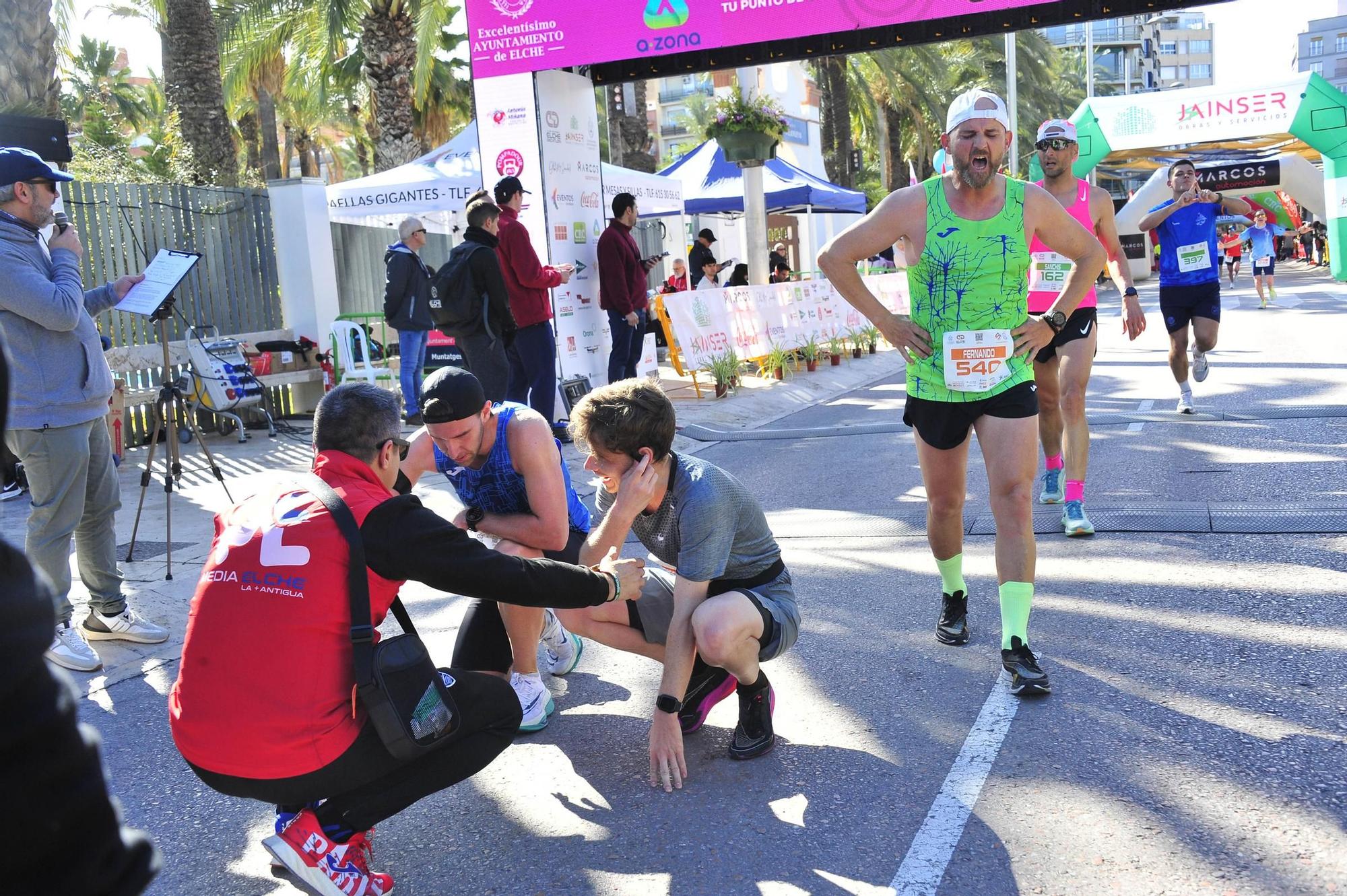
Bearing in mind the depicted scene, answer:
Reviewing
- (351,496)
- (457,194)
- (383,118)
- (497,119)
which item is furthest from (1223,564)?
(383,118)

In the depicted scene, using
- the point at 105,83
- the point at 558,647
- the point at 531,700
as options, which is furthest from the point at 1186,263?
the point at 105,83

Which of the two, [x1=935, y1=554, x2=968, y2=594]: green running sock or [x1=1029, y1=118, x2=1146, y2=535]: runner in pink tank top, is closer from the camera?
[x1=935, y1=554, x2=968, y2=594]: green running sock

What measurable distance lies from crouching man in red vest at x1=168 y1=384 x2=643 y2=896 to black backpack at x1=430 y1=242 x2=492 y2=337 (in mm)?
5699

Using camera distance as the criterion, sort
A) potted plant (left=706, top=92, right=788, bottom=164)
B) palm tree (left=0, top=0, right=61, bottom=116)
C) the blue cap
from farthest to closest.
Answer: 1. potted plant (left=706, top=92, right=788, bottom=164)
2. palm tree (left=0, top=0, right=61, bottom=116)
3. the blue cap

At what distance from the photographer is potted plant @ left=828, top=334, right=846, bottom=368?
15.4 metres

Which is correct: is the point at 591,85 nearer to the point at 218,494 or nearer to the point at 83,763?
the point at 218,494

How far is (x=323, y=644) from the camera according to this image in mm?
2643

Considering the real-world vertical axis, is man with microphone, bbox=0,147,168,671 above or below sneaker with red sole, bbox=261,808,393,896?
above

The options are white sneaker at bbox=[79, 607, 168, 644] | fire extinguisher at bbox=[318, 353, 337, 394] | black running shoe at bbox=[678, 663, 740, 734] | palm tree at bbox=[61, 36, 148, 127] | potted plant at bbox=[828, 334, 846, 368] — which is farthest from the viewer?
palm tree at bbox=[61, 36, 148, 127]

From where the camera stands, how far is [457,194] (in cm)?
1355

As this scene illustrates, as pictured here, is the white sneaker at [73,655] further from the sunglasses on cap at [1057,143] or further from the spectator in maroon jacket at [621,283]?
the spectator in maroon jacket at [621,283]

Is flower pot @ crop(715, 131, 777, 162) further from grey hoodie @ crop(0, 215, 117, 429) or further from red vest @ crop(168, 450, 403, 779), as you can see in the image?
red vest @ crop(168, 450, 403, 779)

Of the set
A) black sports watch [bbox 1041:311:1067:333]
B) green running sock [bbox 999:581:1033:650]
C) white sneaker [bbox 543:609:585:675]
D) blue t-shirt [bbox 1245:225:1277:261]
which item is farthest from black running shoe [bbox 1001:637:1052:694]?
blue t-shirt [bbox 1245:225:1277:261]

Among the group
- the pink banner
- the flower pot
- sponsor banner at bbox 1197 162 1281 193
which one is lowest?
sponsor banner at bbox 1197 162 1281 193
